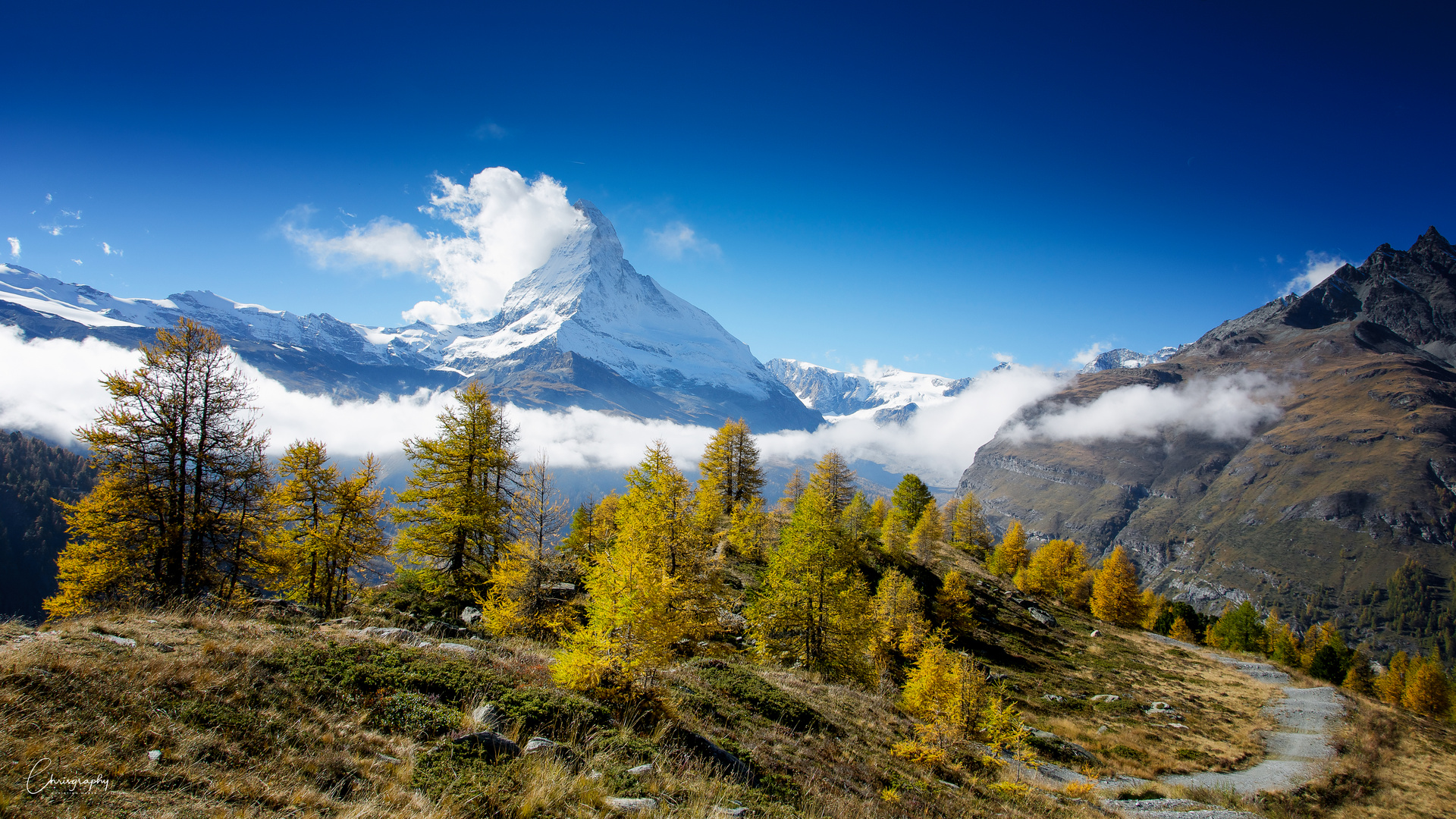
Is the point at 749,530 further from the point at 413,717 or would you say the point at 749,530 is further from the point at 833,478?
the point at 413,717

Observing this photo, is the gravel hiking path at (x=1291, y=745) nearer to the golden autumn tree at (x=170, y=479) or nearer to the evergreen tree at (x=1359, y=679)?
the evergreen tree at (x=1359, y=679)

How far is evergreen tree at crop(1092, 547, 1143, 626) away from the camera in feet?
222

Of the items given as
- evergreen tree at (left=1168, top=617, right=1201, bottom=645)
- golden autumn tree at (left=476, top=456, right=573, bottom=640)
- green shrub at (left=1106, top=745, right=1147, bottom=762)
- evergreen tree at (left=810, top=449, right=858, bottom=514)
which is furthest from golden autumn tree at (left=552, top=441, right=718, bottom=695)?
evergreen tree at (left=1168, top=617, right=1201, bottom=645)

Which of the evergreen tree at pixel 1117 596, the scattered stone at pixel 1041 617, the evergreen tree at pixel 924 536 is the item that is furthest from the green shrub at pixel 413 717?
the evergreen tree at pixel 1117 596

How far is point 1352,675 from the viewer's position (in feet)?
210

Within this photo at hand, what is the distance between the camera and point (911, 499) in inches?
2689

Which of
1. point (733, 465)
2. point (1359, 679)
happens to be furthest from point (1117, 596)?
point (733, 465)

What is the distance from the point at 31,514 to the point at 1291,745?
919ft

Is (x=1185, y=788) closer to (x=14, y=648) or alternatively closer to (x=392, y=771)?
(x=392, y=771)

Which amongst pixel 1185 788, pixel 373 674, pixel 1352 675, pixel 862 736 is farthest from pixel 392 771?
pixel 1352 675

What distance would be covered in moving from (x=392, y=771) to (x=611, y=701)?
4905 mm

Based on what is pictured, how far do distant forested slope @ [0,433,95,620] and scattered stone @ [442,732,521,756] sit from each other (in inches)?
Result: 7450

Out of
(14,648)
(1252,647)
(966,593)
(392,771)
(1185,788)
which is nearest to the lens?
(392,771)

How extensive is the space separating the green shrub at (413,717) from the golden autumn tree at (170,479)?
18681mm
